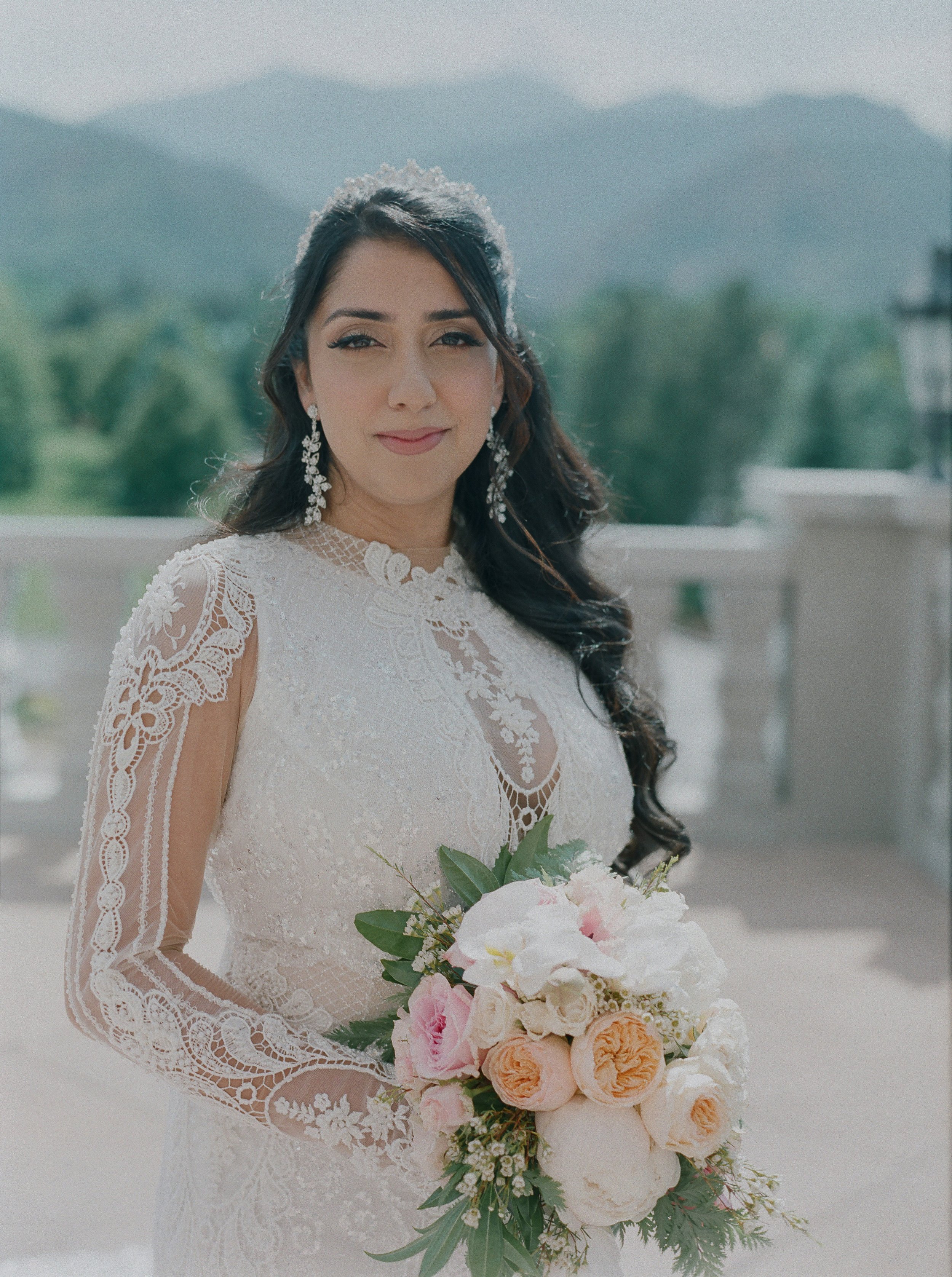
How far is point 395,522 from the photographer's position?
6.06ft

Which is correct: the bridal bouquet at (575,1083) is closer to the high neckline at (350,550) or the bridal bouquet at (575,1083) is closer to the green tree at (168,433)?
the high neckline at (350,550)

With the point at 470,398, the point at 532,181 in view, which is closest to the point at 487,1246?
the point at 470,398

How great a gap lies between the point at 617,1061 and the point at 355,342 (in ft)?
3.16

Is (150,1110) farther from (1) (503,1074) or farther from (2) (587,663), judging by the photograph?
(1) (503,1074)

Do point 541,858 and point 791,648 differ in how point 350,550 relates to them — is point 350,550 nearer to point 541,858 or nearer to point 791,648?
point 541,858

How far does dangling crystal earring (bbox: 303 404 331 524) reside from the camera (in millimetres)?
1812

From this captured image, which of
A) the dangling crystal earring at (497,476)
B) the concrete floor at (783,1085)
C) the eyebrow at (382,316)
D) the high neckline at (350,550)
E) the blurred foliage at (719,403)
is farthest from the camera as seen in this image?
the blurred foliage at (719,403)

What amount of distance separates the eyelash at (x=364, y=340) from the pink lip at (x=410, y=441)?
0.39 ft

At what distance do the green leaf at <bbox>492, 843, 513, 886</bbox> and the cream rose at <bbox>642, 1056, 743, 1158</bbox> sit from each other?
0.33 metres

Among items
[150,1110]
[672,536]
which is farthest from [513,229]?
[150,1110]

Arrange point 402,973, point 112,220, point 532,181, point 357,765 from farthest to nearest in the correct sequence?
point 532,181 → point 112,220 → point 357,765 → point 402,973

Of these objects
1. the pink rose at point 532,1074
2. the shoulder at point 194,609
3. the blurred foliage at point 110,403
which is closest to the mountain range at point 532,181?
the blurred foliage at point 110,403

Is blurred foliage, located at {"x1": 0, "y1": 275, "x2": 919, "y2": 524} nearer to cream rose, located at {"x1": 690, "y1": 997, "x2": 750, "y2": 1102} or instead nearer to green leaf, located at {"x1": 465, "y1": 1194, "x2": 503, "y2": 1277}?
cream rose, located at {"x1": 690, "y1": 997, "x2": 750, "y2": 1102}

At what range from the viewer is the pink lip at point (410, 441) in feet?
5.54
